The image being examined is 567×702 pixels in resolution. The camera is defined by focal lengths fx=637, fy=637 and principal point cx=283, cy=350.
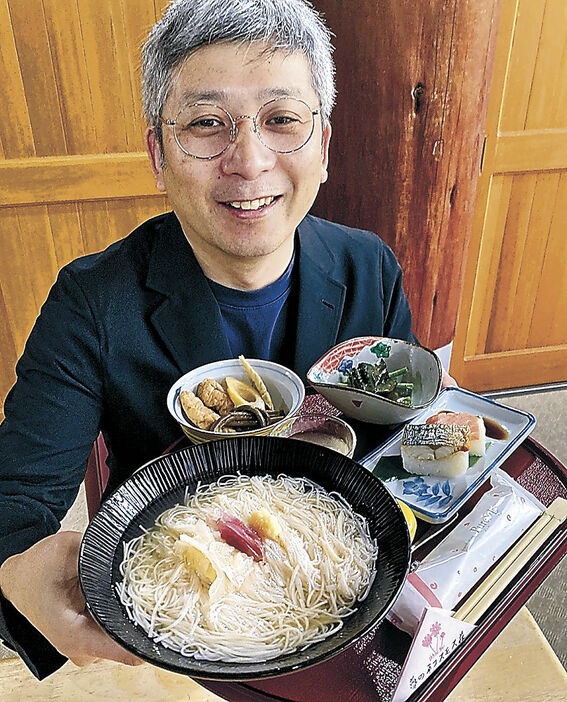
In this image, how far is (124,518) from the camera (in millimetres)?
1040

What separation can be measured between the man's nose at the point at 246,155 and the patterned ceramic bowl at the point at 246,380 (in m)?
0.40

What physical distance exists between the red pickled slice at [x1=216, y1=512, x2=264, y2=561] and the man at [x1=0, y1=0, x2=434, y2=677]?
27 cm

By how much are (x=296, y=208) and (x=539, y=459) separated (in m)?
0.76

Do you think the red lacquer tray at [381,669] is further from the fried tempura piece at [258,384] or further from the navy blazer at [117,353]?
the navy blazer at [117,353]

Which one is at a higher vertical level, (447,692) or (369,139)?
(369,139)

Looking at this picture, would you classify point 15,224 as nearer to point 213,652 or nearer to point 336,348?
point 336,348

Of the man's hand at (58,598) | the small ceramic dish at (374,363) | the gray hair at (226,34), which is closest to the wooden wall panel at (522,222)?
the gray hair at (226,34)

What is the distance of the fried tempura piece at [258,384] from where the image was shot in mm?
1323

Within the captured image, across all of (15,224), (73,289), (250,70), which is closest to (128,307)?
(73,289)

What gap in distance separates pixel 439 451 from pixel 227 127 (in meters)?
0.78

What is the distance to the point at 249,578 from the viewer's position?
3.14ft

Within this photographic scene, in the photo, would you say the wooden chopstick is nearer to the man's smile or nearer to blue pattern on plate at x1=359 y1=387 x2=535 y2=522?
blue pattern on plate at x1=359 y1=387 x2=535 y2=522

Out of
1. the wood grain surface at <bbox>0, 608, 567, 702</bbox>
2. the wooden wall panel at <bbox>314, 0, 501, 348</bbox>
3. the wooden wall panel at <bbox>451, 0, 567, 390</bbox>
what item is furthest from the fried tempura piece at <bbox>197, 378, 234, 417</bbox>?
the wooden wall panel at <bbox>451, 0, 567, 390</bbox>

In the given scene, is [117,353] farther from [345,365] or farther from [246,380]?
[345,365]
